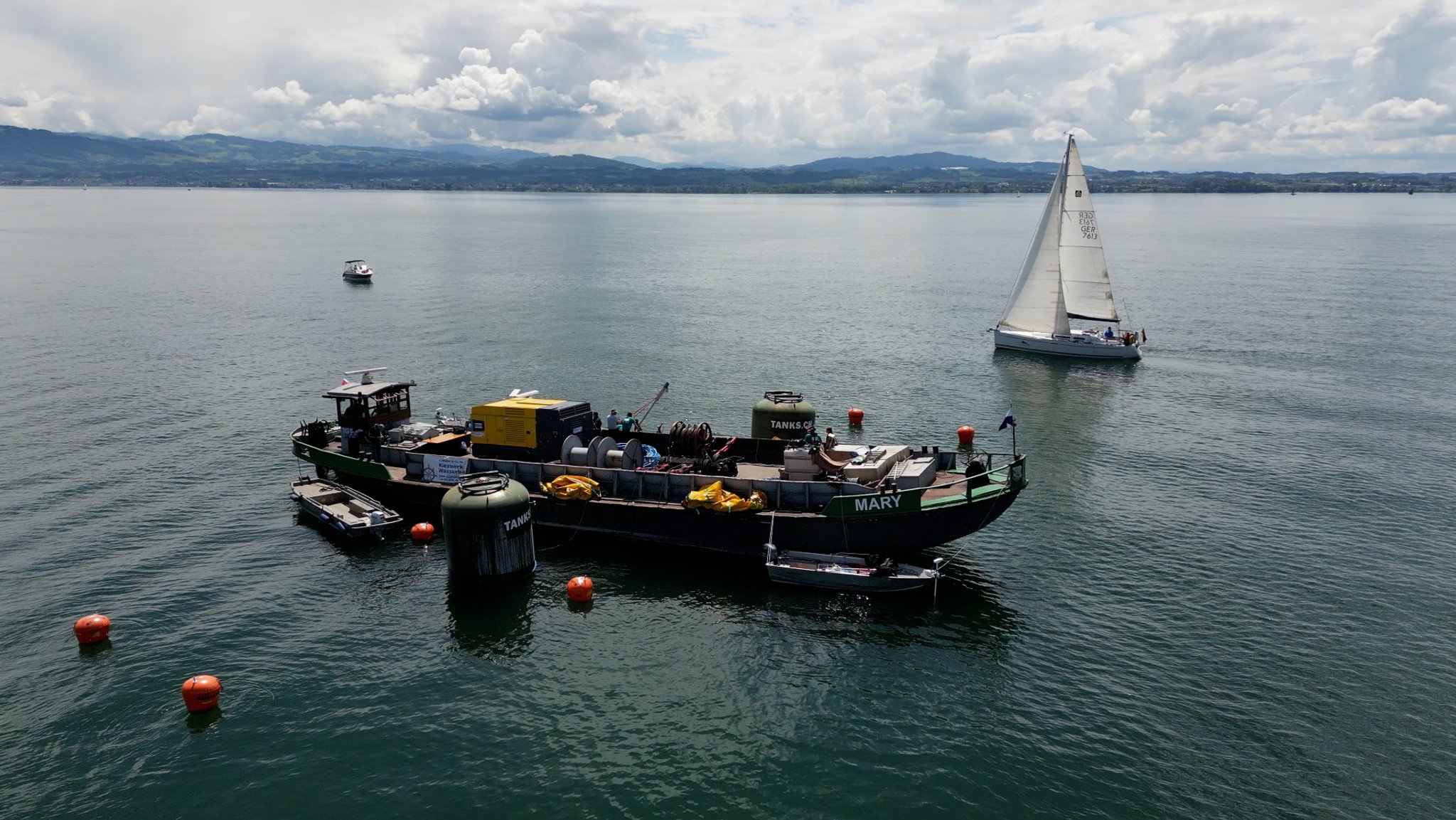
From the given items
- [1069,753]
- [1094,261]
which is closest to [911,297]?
[1094,261]

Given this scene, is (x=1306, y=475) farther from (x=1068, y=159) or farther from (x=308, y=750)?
(x=308, y=750)

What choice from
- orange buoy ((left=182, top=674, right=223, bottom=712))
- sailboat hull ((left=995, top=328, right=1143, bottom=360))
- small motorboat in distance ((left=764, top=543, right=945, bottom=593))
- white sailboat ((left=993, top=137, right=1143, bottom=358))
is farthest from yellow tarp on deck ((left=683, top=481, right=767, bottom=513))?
white sailboat ((left=993, top=137, right=1143, bottom=358))

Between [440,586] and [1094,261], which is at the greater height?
[1094,261]

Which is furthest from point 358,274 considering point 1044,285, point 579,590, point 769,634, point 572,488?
point 769,634

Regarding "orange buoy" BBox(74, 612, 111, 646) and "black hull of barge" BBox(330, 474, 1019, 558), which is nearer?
"orange buoy" BBox(74, 612, 111, 646)

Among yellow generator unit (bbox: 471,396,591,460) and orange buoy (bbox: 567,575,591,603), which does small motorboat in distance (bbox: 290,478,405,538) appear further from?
orange buoy (bbox: 567,575,591,603)

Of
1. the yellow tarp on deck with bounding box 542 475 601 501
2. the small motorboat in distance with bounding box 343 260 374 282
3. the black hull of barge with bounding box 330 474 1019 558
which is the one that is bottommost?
the black hull of barge with bounding box 330 474 1019 558
